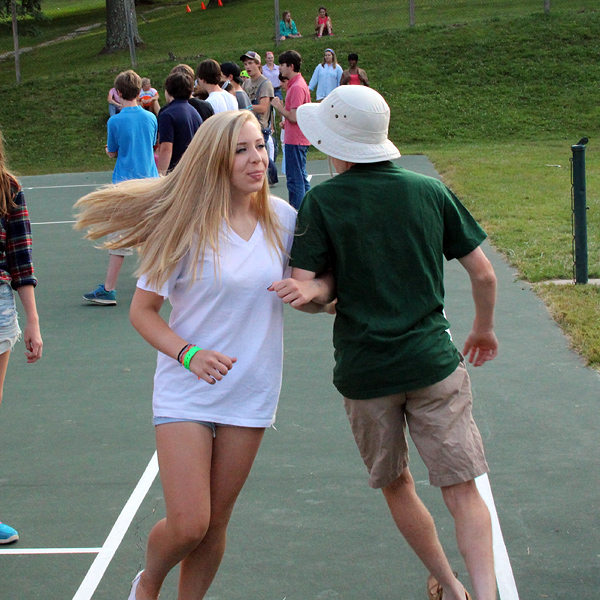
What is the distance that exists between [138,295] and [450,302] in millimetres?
4893

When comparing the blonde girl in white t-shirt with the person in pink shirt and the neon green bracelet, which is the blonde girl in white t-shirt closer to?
the neon green bracelet

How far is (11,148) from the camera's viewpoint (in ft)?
73.5

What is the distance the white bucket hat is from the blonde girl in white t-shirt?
0.21 meters

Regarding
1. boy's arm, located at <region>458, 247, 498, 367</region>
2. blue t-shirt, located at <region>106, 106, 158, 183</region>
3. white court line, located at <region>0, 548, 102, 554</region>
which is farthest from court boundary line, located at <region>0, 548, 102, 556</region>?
blue t-shirt, located at <region>106, 106, 158, 183</region>

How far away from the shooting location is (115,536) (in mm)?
3631

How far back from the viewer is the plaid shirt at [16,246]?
3.39m

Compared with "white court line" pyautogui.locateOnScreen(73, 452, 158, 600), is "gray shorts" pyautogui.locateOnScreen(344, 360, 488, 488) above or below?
above

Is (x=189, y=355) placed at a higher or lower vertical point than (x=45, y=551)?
higher

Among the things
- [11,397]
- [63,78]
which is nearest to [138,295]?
[11,397]

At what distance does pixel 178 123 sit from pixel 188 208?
16.9 feet

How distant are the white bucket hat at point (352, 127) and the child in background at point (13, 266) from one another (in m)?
1.30

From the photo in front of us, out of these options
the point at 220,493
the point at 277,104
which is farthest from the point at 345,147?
→ the point at 277,104

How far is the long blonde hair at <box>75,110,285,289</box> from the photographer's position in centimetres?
269

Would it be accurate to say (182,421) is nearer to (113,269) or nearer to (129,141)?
(113,269)
